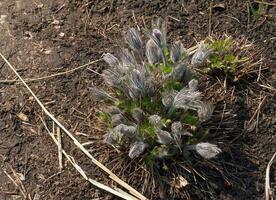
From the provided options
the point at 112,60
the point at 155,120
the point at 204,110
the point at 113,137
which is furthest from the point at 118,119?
the point at 204,110

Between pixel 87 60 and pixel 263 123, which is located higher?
pixel 87 60

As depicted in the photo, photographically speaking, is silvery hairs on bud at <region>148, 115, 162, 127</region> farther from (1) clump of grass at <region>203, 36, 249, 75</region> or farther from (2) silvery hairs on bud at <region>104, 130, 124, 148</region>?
(1) clump of grass at <region>203, 36, 249, 75</region>

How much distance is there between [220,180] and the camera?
9.05ft

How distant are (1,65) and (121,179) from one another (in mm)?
1047

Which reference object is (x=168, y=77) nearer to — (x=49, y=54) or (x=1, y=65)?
(x=49, y=54)

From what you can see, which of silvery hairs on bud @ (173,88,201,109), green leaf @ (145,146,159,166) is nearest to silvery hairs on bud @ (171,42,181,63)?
silvery hairs on bud @ (173,88,201,109)

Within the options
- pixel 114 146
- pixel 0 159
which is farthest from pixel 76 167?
pixel 0 159

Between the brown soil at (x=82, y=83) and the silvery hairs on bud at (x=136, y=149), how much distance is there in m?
0.21

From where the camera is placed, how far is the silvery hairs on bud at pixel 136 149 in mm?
2609

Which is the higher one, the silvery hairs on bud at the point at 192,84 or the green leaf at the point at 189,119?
the silvery hairs on bud at the point at 192,84

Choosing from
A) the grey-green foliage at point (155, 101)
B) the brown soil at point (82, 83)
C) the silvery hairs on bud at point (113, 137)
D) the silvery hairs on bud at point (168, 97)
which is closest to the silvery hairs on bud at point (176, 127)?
the grey-green foliage at point (155, 101)

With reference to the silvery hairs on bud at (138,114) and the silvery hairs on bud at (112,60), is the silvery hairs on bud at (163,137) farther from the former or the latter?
the silvery hairs on bud at (112,60)

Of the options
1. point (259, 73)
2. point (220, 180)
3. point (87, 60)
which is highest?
point (87, 60)

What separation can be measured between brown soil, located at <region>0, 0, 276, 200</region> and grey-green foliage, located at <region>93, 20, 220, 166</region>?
0.22 meters
